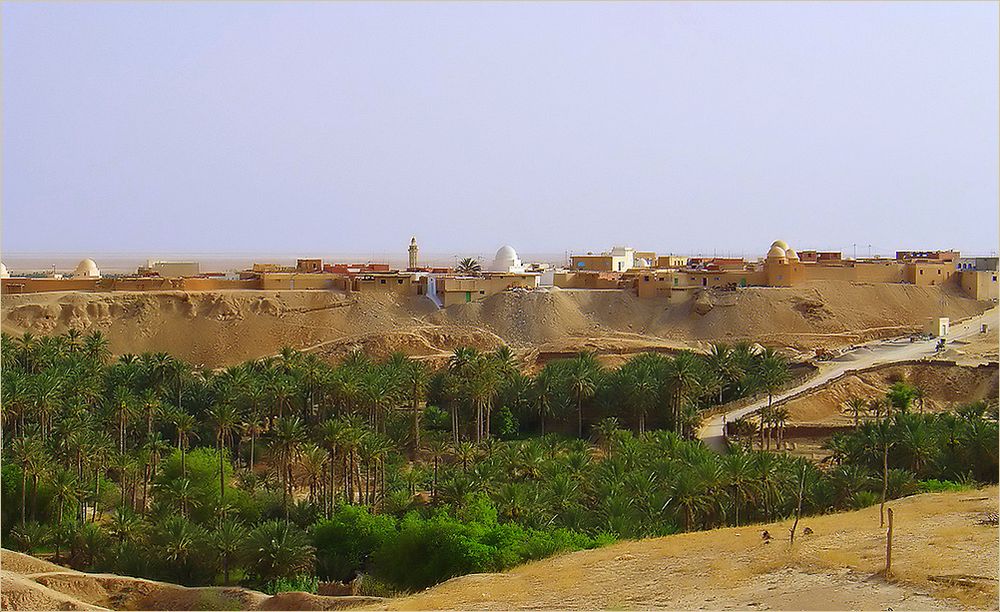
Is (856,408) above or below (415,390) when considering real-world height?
below

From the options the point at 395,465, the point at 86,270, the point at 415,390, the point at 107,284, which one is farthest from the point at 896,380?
the point at 86,270

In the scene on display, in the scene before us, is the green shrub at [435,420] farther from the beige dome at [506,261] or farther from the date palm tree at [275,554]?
the beige dome at [506,261]

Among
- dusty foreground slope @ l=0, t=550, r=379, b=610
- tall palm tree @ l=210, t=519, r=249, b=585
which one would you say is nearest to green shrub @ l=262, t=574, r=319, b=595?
tall palm tree @ l=210, t=519, r=249, b=585

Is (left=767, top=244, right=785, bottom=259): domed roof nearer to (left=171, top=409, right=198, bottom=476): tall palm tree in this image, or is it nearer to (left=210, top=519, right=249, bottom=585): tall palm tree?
(left=171, top=409, right=198, bottom=476): tall palm tree

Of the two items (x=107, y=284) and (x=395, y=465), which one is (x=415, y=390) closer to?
(x=395, y=465)

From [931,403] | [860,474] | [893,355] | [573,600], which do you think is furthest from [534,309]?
[573,600]

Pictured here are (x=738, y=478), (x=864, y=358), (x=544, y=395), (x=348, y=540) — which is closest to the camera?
(x=738, y=478)

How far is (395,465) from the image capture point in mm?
35531

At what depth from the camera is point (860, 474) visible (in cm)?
2533

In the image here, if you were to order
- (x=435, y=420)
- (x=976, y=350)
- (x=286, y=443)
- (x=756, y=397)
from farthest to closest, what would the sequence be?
(x=976, y=350)
(x=756, y=397)
(x=435, y=420)
(x=286, y=443)

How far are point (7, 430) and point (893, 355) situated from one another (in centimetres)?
3979

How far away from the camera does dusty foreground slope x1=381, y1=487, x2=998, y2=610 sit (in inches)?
575

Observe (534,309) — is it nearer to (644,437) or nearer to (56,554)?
(644,437)

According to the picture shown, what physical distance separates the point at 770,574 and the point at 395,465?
69.4 ft
